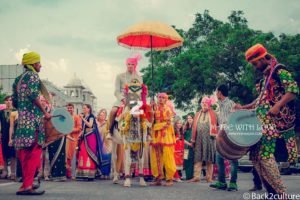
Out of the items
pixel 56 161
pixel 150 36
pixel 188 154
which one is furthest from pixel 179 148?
pixel 150 36

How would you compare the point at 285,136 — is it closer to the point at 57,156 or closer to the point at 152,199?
the point at 152,199

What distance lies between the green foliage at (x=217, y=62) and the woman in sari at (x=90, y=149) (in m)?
20.7

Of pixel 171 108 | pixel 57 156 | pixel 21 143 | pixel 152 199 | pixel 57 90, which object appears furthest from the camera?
pixel 57 90

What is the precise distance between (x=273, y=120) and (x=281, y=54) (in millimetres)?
28175

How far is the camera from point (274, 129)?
6027mm

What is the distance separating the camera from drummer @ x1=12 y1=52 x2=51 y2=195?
771cm

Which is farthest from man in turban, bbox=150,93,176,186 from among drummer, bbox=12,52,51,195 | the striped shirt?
drummer, bbox=12,52,51,195

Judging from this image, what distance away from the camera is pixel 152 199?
6.95 m

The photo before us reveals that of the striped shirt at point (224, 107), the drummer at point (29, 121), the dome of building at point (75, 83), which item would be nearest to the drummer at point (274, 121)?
the drummer at point (29, 121)

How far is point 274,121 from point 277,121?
0.03m

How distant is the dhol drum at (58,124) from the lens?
26.0ft

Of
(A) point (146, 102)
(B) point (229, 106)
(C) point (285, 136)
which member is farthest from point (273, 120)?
(A) point (146, 102)

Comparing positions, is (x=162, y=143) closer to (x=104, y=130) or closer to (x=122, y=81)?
(x=122, y=81)

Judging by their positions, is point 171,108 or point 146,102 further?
point 171,108
